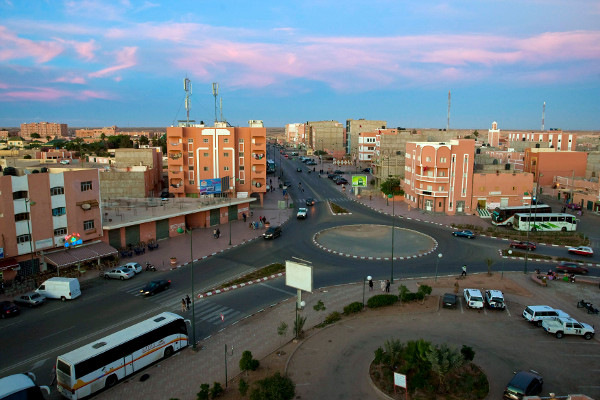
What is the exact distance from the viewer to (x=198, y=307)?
1048 inches

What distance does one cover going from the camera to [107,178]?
2315 inches

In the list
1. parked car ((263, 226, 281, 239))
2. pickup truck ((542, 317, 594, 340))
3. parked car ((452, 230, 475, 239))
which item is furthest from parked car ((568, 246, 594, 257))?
parked car ((263, 226, 281, 239))

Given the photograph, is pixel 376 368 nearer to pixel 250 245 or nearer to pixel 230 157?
pixel 250 245

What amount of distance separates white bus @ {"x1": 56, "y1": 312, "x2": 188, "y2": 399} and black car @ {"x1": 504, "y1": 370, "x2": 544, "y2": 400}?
15.3 meters

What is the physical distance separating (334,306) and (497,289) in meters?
12.4

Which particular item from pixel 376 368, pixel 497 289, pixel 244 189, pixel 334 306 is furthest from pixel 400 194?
pixel 376 368

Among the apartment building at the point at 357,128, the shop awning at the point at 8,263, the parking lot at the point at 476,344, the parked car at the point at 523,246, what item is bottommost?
the parking lot at the point at 476,344

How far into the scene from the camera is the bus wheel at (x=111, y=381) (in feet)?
59.4

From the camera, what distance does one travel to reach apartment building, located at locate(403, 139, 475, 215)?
54844 millimetres

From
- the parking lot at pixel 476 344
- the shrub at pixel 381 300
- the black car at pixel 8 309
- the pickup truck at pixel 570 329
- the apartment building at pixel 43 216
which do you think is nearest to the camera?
the parking lot at pixel 476 344

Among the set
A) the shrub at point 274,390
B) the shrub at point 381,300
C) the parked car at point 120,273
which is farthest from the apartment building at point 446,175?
the shrub at point 274,390

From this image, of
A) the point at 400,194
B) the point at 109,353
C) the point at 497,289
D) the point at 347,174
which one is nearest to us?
the point at 109,353

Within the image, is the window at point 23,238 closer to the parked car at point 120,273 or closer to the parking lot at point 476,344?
the parked car at point 120,273

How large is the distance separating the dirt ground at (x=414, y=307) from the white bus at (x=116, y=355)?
14.1 feet
